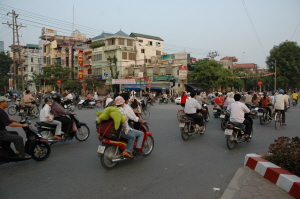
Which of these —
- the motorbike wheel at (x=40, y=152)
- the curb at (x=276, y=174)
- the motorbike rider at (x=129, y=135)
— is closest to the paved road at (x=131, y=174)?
the motorbike wheel at (x=40, y=152)

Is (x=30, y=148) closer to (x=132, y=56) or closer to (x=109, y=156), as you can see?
(x=109, y=156)

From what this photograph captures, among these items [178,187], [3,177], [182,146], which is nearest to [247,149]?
[182,146]

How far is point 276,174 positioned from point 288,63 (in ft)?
130

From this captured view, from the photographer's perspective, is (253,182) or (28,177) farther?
(28,177)

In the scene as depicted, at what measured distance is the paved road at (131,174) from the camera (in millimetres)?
3729

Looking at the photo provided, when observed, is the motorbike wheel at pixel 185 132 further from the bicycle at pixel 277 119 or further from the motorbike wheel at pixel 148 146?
the bicycle at pixel 277 119

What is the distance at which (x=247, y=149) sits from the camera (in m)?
6.35

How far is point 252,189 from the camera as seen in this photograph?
11.8ft

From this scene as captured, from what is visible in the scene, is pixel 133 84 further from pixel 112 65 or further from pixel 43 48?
pixel 43 48

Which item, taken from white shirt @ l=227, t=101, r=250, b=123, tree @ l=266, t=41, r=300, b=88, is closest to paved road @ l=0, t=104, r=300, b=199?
white shirt @ l=227, t=101, r=250, b=123

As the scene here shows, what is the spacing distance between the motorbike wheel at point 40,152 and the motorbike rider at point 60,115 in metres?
1.28

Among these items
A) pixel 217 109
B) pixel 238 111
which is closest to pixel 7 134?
pixel 238 111

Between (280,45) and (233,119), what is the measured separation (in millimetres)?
39333

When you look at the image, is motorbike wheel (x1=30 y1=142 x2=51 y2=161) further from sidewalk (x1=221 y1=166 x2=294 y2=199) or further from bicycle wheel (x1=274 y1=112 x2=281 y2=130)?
bicycle wheel (x1=274 y1=112 x2=281 y2=130)
